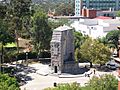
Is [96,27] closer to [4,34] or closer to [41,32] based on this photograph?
[41,32]

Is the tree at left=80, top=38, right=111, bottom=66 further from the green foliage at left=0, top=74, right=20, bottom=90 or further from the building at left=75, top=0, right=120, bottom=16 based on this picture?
the building at left=75, top=0, right=120, bottom=16

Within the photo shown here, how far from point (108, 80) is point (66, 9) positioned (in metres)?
117

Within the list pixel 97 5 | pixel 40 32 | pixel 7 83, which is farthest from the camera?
pixel 97 5

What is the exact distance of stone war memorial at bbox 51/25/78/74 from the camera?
54.2 m

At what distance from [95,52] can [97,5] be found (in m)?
91.9

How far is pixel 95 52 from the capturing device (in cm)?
5678

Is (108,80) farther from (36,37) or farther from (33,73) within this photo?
(36,37)

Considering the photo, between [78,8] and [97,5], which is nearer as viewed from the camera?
[78,8]

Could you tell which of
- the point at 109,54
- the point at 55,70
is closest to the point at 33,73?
the point at 55,70

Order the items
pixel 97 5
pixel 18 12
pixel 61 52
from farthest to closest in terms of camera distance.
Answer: pixel 97 5
pixel 18 12
pixel 61 52

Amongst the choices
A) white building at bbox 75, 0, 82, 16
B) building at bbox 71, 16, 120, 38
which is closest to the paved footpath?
building at bbox 71, 16, 120, 38

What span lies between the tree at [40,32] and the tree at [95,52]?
25.8ft

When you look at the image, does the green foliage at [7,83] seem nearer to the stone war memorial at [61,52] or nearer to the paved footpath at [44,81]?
the paved footpath at [44,81]

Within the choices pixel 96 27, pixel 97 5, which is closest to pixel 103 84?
pixel 96 27
